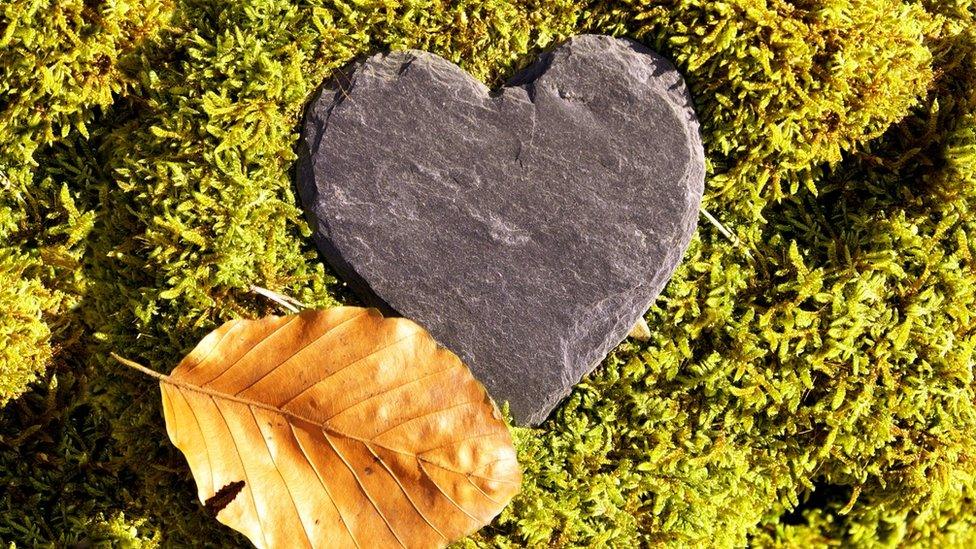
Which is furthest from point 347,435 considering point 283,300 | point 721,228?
point 721,228

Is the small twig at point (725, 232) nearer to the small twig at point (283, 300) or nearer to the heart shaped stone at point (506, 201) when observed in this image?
the heart shaped stone at point (506, 201)

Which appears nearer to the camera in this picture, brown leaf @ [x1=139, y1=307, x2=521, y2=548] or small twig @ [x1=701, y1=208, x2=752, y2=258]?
brown leaf @ [x1=139, y1=307, x2=521, y2=548]

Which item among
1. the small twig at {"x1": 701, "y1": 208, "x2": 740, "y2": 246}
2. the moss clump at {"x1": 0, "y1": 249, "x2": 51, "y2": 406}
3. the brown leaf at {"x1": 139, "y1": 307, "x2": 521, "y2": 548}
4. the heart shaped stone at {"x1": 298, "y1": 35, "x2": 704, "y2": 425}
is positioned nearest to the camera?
the brown leaf at {"x1": 139, "y1": 307, "x2": 521, "y2": 548}

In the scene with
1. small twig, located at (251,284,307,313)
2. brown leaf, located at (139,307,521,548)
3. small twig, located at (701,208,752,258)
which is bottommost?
brown leaf, located at (139,307,521,548)

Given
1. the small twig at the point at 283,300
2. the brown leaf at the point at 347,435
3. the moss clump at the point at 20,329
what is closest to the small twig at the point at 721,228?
the brown leaf at the point at 347,435

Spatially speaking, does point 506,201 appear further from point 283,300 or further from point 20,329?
point 20,329

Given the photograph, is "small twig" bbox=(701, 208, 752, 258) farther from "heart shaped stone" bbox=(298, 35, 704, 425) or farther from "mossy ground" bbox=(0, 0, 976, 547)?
"heart shaped stone" bbox=(298, 35, 704, 425)

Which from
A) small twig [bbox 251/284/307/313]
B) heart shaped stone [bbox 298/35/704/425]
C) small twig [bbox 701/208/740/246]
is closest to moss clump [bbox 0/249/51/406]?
small twig [bbox 251/284/307/313]
